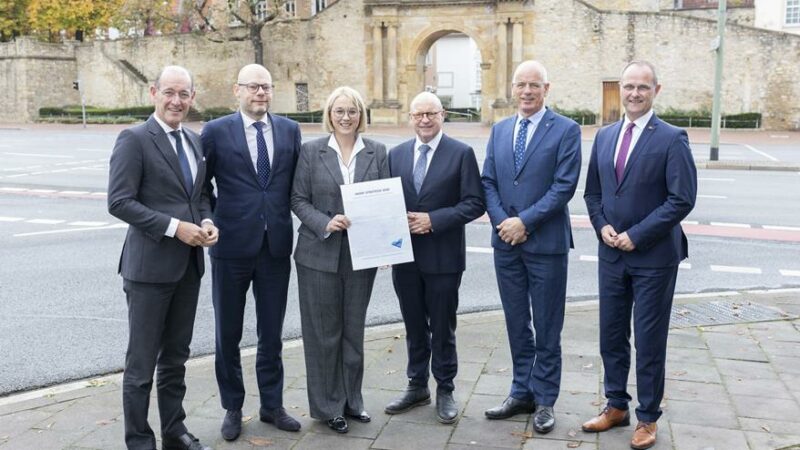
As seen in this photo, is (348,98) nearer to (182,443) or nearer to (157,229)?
(157,229)

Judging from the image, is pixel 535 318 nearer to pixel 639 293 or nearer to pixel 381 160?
pixel 639 293

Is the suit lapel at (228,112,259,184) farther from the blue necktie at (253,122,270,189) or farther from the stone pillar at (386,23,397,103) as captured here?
the stone pillar at (386,23,397,103)

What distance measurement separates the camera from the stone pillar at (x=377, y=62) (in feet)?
151

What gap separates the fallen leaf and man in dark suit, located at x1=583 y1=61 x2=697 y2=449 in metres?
2.05

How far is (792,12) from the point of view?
52250 mm

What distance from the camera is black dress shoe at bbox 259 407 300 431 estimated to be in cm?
546

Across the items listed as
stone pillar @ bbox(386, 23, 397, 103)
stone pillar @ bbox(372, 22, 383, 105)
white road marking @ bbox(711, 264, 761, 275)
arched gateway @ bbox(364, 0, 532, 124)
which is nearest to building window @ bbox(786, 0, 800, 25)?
arched gateway @ bbox(364, 0, 532, 124)

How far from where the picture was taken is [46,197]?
1803cm

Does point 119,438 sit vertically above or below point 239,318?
below

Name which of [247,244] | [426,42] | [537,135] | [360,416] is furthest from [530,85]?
[426,42]

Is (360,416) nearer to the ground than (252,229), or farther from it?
nearer to the ground

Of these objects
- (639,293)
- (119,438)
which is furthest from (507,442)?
(119,438)

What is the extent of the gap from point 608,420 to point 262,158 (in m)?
2.85

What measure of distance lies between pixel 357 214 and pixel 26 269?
23.7ft
